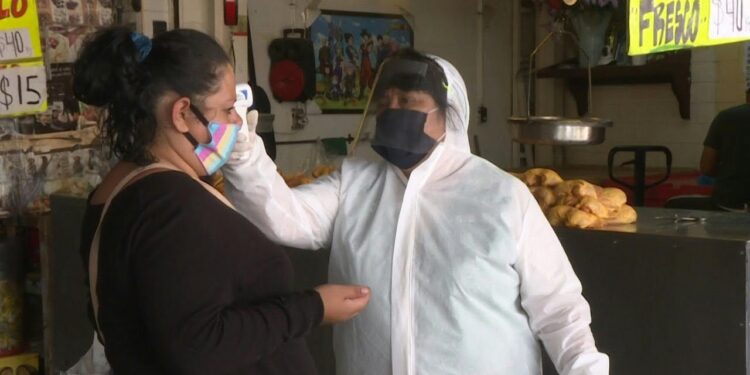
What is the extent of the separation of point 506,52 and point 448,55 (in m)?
0.68

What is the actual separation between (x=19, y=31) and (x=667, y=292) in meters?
3.00

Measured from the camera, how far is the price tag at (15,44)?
14.2 ft

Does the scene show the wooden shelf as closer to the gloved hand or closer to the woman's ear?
the gloved hand

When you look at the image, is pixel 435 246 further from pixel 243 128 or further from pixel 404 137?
pixel 243 128

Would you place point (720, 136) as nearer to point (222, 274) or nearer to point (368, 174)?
point (368, 174)

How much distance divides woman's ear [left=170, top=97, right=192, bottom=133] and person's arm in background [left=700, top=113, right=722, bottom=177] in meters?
4.62

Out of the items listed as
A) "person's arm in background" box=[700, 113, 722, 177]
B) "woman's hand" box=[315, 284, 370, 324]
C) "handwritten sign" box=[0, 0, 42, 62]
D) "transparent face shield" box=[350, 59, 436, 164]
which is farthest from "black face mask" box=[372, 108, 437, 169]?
"person's arm in background" box=[700, 113, 722, 177]

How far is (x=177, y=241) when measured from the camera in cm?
171

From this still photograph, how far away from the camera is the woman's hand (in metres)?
1.90

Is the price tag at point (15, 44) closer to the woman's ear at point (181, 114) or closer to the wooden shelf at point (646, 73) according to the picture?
the woman's ear at point (181, 114)

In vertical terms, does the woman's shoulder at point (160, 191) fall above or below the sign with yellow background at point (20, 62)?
below

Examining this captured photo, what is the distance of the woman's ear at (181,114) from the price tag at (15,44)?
2.78m

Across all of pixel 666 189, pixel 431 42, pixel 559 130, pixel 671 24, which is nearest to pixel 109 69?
pixel 559 130

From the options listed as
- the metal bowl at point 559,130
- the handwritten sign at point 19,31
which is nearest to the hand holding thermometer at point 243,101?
the metal bowl at point 559,130
